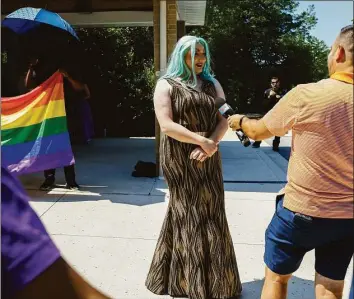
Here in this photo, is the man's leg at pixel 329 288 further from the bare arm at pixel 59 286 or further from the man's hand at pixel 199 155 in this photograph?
the bare arm at pixel 59 286

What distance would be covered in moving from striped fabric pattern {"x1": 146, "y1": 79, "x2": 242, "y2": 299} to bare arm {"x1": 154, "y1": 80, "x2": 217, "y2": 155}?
0.06 meters

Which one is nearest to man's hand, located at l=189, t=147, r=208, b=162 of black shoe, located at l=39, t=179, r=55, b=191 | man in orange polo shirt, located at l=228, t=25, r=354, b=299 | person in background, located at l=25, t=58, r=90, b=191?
man in orange polo shirt, located at l=228, t=25, r=354, b=299

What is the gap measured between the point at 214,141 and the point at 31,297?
6.79 ft

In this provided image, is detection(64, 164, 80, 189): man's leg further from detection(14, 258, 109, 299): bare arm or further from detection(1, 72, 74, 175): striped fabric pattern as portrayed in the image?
detection(14, 258, 109, 299): bare arm

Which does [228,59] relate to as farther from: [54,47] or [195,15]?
[54,47]

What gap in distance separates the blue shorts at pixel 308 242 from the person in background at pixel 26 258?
4.30 ft

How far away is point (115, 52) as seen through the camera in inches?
508

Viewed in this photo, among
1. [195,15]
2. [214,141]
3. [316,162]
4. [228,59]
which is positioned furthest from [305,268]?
[228,59]

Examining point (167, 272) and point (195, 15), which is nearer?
point (167, 272)

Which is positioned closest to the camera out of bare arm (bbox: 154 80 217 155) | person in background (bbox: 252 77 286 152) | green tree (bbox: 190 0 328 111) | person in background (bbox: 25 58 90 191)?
bare arm (bbox: 154 80 217 155)

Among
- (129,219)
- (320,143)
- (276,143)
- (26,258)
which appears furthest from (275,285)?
(276,143)

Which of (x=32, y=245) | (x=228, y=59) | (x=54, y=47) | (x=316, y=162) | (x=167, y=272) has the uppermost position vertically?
(x=32, y=245)

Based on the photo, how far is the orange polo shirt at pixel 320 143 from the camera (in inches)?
75.7

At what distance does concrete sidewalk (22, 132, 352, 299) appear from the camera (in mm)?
3692
